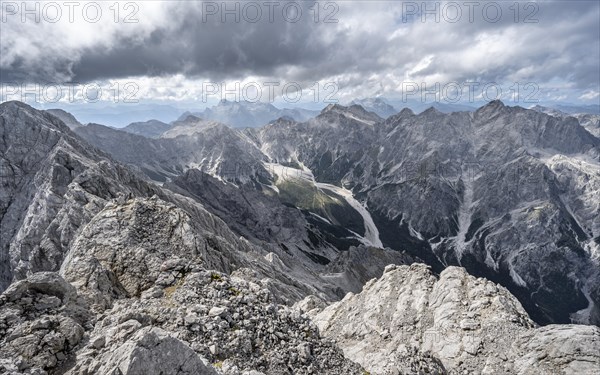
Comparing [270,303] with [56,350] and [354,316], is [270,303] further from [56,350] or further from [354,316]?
[354,316]

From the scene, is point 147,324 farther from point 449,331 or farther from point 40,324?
point 449,331

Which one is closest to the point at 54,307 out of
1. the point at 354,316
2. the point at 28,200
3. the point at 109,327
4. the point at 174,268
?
the point at 109,327

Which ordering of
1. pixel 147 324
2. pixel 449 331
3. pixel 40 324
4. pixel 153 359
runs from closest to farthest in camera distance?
pixel 153 359
pixel 40 324
pixel 147 324
pixel 449 331

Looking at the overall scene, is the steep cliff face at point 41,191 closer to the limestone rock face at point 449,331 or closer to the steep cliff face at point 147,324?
the steep cliff face at point 147,324

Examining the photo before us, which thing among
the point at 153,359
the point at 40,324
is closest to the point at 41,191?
the point at 40,324

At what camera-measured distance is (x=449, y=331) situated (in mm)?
33250

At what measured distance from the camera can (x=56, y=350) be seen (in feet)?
55.5

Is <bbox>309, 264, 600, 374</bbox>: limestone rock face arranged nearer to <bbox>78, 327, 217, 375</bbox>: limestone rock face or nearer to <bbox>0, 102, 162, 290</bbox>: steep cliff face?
<bbox>78, 327, 217, 375</bbox>: limestone rock face

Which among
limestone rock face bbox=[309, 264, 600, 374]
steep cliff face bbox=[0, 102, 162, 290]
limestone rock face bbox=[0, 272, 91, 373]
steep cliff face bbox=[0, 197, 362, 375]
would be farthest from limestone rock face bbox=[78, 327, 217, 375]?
steep cliff face bbox=[0, 102, 162, 290]

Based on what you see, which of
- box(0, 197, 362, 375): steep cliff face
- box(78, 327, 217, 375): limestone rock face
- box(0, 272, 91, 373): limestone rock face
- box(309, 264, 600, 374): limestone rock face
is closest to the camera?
box(78, 327, 217, 375): limestone rock face

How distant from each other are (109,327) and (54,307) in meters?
3.38

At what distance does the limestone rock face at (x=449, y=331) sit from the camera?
81.4 ft

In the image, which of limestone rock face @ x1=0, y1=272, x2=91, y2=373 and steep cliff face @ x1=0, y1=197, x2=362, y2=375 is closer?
steep cliff face @ x1=0, y1=197, x2=362, y2=375

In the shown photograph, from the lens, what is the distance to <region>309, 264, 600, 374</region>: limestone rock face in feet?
81.4
